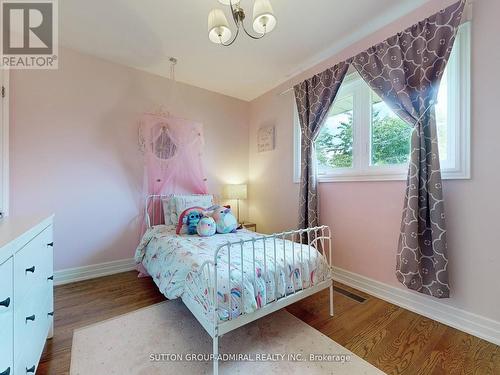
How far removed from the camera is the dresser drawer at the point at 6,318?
86 cm

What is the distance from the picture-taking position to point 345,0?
1977mm

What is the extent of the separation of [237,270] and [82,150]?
2.46 meters

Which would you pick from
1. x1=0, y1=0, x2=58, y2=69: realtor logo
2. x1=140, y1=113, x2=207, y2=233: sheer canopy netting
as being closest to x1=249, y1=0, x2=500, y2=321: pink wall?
x1=140, y1=113, x2=207, y2=233: sheer canopy netting

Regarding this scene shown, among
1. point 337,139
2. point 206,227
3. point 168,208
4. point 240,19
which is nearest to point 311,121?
point 337,139

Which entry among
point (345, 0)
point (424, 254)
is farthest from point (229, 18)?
point (424, 254)

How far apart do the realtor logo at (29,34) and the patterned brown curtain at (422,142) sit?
10.2ft

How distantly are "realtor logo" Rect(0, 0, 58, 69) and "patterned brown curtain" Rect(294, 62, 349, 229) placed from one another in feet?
8.59

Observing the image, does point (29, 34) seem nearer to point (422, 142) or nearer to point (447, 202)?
point (422, 142)

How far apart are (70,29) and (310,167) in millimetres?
2968

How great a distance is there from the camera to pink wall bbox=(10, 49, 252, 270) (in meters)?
2.44

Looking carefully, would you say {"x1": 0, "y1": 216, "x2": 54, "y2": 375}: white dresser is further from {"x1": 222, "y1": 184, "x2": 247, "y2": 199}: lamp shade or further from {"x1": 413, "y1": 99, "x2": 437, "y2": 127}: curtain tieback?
{"x1": 413, "y1": 99, "x2": 437, "y2": 127}: curtain tieback

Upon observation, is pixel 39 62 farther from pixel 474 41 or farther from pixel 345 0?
pixel 474 41

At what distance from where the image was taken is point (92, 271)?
278 centimetres

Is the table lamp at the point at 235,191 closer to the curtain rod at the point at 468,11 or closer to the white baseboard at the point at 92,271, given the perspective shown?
the white baseboard at the point at 92,271
